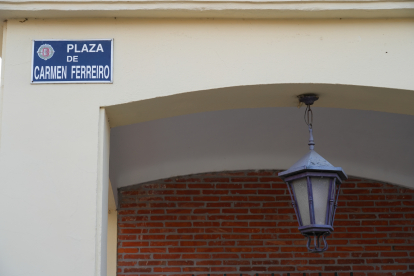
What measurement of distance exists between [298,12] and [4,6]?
1917mm

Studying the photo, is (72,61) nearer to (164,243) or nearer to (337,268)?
(164,243)

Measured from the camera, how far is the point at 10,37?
3373mm

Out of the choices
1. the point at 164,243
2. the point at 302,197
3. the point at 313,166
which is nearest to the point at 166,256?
the point at 164,243

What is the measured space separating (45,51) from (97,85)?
0.42m

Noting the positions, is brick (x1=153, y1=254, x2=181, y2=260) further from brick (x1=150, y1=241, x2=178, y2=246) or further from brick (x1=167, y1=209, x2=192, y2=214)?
brick (x1=167, y1=209, x2=192, y2=214)

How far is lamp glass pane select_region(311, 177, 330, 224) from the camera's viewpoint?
129 inches

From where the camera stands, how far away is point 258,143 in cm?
511

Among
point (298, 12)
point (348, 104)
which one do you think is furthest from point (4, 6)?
point (348, 104)

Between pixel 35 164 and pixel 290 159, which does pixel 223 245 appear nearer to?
pixel 290 159

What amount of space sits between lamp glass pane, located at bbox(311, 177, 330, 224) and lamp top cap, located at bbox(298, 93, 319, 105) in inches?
22.3

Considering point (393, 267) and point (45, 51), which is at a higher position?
point (45, 51)

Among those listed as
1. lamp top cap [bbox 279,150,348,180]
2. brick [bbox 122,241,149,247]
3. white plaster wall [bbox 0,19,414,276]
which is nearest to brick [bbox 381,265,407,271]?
lamp top cap [bbox 279,150,348,180]

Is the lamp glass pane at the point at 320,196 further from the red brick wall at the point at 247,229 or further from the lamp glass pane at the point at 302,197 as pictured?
the red brick wall at the point at 247,229

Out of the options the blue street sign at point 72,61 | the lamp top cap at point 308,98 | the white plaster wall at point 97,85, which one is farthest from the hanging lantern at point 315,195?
the blue street sign at point 72,61
